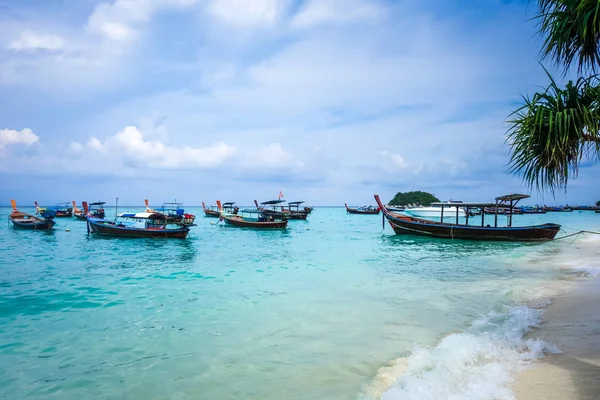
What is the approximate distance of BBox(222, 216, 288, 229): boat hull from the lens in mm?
39531

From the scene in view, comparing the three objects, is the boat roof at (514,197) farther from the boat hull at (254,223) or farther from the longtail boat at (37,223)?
the longtail boat at (37,223)

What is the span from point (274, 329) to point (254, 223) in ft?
107

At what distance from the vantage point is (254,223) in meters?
40.2

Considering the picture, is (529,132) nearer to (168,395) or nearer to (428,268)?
(168,395)

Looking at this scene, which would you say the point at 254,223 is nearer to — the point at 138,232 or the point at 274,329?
the point at 138,232

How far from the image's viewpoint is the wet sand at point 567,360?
4230mm

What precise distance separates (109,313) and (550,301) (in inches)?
447

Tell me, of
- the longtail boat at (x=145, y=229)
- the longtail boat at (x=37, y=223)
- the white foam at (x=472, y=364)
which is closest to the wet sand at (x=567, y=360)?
the white foam at (x=472, y=364)

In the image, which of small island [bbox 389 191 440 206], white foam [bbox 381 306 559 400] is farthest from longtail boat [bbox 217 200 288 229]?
small island [bbox 389 191 440 206]

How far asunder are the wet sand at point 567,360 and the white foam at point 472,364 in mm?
199

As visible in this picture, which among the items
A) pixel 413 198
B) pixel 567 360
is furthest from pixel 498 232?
pixel 413 198

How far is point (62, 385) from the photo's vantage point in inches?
215

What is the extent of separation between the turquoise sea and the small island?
334ft

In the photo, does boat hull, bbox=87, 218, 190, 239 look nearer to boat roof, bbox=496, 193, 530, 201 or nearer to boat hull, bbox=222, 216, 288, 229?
boat hull, bbox=222, 216, 288, 229
